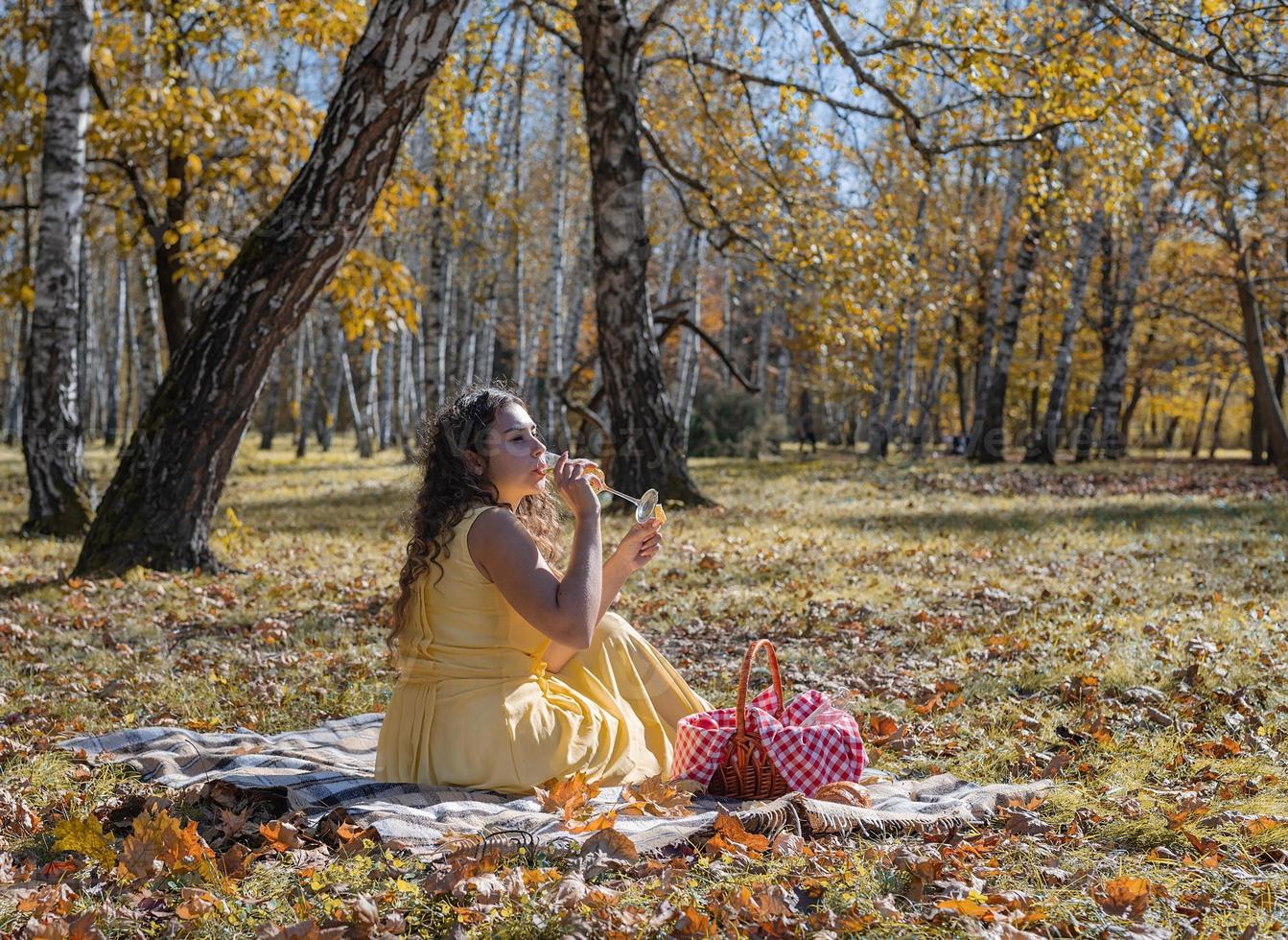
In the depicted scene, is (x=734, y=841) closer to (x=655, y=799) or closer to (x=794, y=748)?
(x=655, y=799)

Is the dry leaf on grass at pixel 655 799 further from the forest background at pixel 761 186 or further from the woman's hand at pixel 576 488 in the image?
the forest background at pixel 761 186

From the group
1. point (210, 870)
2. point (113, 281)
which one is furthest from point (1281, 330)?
point (113, 281)

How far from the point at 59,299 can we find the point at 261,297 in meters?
2.99

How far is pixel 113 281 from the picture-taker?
3403 cm

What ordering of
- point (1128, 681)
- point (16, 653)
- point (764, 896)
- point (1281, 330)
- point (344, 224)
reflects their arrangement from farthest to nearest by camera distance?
1. point (1281, 330)
2. point (344, 224)
3. point (16, 653)
4. point (1128, 681)
5. point (764, 896)

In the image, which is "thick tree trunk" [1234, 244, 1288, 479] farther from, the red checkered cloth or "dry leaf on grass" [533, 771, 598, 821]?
"dry leaf on grass" [533, 771, 598, 821]

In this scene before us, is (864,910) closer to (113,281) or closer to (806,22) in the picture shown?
(806,22)

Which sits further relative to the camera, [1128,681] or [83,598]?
[83,598]

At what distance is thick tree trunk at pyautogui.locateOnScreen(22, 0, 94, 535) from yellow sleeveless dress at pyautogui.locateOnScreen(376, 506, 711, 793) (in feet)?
24.1

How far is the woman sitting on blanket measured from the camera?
353 centimetres

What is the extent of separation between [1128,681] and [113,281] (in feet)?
114

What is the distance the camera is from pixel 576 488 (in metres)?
3.53

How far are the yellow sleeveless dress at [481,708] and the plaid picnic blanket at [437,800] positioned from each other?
0.09 metres

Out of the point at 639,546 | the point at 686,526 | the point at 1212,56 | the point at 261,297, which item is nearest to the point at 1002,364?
A: the point at 686,526
